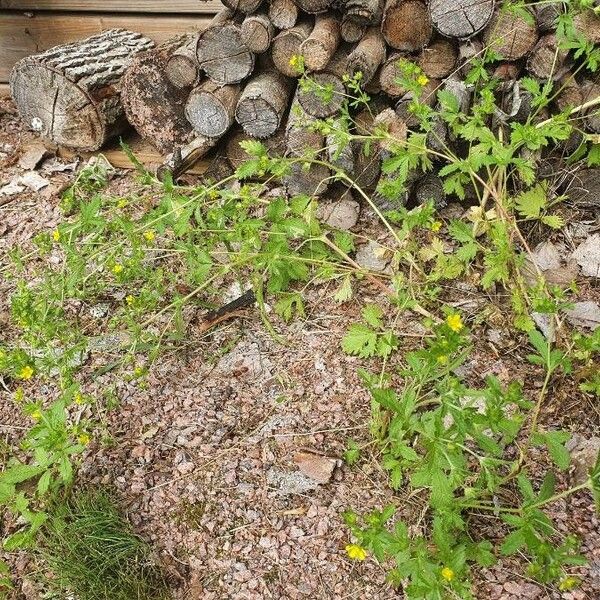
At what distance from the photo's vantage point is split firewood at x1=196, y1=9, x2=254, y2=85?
2873 mm

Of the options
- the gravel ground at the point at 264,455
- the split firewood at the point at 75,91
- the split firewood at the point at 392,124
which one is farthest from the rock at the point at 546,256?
the split firewood at the point at 75,91

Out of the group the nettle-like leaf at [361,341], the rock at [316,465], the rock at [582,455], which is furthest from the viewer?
the nettle-like leaf at [361,341]

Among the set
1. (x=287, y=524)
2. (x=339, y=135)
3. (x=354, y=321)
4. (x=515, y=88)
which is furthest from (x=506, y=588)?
(x=515, y=88)

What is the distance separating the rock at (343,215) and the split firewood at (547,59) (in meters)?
0.95

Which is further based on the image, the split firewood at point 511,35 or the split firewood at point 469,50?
the split firewood at point 469,50

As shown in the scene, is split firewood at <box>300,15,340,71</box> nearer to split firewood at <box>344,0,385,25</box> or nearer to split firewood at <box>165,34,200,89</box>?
split firewood at <box>344,0,385,25</box>

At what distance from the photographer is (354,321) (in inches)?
105

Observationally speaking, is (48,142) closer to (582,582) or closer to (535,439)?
(535,439)

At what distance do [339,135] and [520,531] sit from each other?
5.01 ft

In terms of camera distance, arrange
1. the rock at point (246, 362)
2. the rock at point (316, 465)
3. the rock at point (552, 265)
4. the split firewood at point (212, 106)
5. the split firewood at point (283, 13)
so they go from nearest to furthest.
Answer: the rock at point (316, 465) < the rock at point (246, 362) < the rock at point (552, 265) < the split firewood at point (283, 13) < the split firewood at point (212, 106)

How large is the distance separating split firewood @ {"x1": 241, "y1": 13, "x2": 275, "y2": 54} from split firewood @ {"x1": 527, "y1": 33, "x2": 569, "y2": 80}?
1.10 meters

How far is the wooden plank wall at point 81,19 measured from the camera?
369 cm

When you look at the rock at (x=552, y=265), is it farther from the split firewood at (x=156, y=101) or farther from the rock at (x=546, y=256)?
the split firewood at (x=156, y=101)

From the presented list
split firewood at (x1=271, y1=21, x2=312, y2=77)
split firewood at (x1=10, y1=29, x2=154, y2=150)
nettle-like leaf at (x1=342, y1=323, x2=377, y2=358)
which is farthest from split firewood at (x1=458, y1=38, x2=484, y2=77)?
split firewood at (x1=10, y1=29, x2=154, y2=150)
